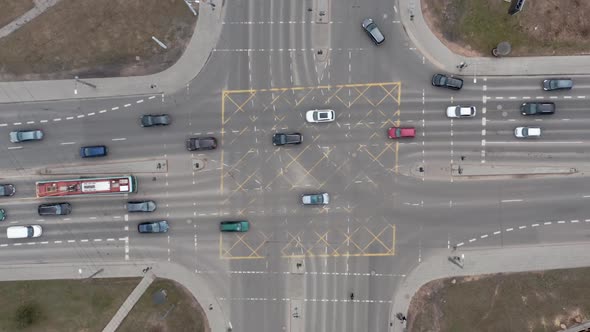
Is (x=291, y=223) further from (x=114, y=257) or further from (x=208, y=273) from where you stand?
(x=114, y=257)

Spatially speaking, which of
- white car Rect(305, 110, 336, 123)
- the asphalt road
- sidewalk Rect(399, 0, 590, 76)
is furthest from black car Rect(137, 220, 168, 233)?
sidewalk Rect(399, 0, 590, 76)

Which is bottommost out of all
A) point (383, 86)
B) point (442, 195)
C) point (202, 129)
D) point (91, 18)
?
point (442, 195)

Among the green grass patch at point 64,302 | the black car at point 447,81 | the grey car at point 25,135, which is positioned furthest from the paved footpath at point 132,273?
the black car at point 447,81

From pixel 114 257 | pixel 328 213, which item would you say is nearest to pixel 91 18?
pixel 114 257

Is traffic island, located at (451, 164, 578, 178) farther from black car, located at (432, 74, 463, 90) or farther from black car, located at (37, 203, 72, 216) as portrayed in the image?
black car, located at (37, 203, 72, 216)

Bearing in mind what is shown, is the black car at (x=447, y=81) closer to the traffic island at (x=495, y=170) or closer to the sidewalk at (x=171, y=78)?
the traffic island at (x=495, y=170)
